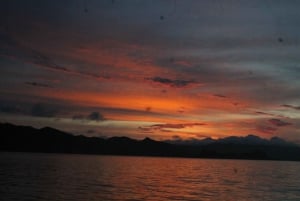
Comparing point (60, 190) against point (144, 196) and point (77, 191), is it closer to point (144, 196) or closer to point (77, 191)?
point (77, 191)

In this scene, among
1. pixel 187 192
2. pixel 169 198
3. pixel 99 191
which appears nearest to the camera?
pixel 169 198

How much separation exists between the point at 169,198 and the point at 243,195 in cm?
1785

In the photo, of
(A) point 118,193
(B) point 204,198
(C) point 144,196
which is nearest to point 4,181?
(A) point 118,193

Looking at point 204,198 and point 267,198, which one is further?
point 267,198

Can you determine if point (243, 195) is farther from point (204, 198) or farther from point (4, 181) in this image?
point (4, 181)

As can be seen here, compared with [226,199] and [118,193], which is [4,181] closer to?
[118,193]

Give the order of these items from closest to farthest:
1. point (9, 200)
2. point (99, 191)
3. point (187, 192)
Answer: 1. point (9, 200)
2. point (99, 191)
3. point (187, 192)

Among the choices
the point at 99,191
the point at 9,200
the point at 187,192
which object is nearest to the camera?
the point at 9,200

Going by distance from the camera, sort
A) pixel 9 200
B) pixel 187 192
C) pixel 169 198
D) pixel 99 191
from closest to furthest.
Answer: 1. pixel 9 200
2. pixel 169 198
3. pixel 99 191
4. pixel 187 192

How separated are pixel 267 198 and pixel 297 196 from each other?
8.49 meters

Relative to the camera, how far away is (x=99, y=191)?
3027 inches

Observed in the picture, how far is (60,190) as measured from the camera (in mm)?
75688

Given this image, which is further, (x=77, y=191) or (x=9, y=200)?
(x=77, y=191)

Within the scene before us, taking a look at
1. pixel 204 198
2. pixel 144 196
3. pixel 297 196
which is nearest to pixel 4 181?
pixel 144 196
